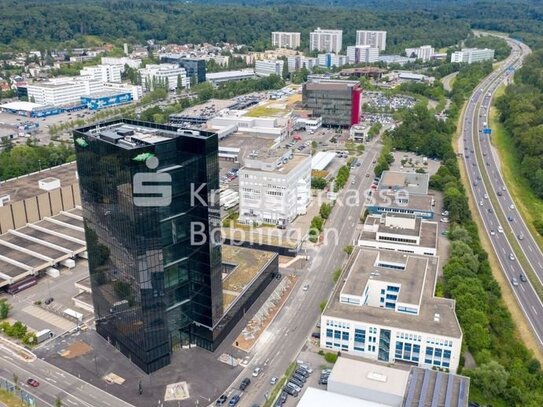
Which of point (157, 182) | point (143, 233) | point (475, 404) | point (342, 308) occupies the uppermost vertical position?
point (157, 182)

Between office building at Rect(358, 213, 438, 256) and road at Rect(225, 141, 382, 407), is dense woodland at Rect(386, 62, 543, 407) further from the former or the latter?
road at Rect(225, 141, 382, 407)

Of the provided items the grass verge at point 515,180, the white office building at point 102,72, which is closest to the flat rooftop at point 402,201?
the grass verge at point 515,180

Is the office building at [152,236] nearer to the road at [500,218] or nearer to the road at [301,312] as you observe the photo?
the road at [301,312]

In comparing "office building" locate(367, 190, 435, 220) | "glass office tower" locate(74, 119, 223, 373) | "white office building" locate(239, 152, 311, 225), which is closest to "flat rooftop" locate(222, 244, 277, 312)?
"glass office tower" locate(74, 119, 223, 373)

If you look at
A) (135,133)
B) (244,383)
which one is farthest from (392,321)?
(135,133)

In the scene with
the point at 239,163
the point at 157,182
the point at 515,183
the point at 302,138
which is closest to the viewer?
the point at 157,182

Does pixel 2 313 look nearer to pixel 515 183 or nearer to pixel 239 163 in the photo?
pixel 239 163

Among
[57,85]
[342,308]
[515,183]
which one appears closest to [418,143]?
[515,183]
